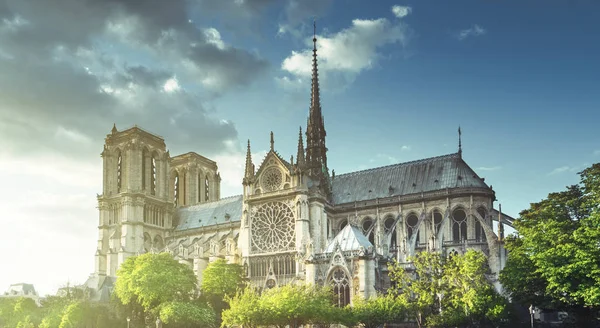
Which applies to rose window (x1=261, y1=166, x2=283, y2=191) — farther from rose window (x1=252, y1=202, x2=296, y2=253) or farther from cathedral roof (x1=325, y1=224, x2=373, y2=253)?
cathedral roof (x1=325, y1=224, x2=373, y2=253)

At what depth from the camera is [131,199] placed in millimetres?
95125

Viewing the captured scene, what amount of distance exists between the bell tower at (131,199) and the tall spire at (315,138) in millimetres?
29247

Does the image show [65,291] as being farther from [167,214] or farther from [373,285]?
[373,285]

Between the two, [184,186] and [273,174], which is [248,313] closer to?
[273,174]

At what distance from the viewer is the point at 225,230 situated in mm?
92688

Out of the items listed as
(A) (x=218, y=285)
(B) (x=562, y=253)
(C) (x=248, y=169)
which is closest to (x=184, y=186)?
(C) (x=248, y=169)

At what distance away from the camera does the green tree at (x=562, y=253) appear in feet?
147

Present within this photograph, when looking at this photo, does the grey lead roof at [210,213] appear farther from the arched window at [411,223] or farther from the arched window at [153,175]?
the arched window at [411,223]

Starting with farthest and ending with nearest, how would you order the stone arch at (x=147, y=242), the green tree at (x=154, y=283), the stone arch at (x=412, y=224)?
the stone arch at (x=147, y=242) → the stone arch at (x=412, y=224) → the green tree at (x=154, y=283)

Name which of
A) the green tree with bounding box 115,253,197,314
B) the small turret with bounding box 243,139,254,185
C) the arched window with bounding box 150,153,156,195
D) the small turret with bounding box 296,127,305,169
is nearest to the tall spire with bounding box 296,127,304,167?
Answer: the small turret with bounding box 296,127,305,169

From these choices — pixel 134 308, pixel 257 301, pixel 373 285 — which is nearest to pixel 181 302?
pixel 134 308

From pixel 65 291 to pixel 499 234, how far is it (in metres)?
57.9

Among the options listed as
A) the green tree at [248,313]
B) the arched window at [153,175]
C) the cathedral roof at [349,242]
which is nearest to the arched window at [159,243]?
the arched window at [153,175]

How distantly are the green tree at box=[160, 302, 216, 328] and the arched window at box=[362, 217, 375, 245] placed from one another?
22.7 m
